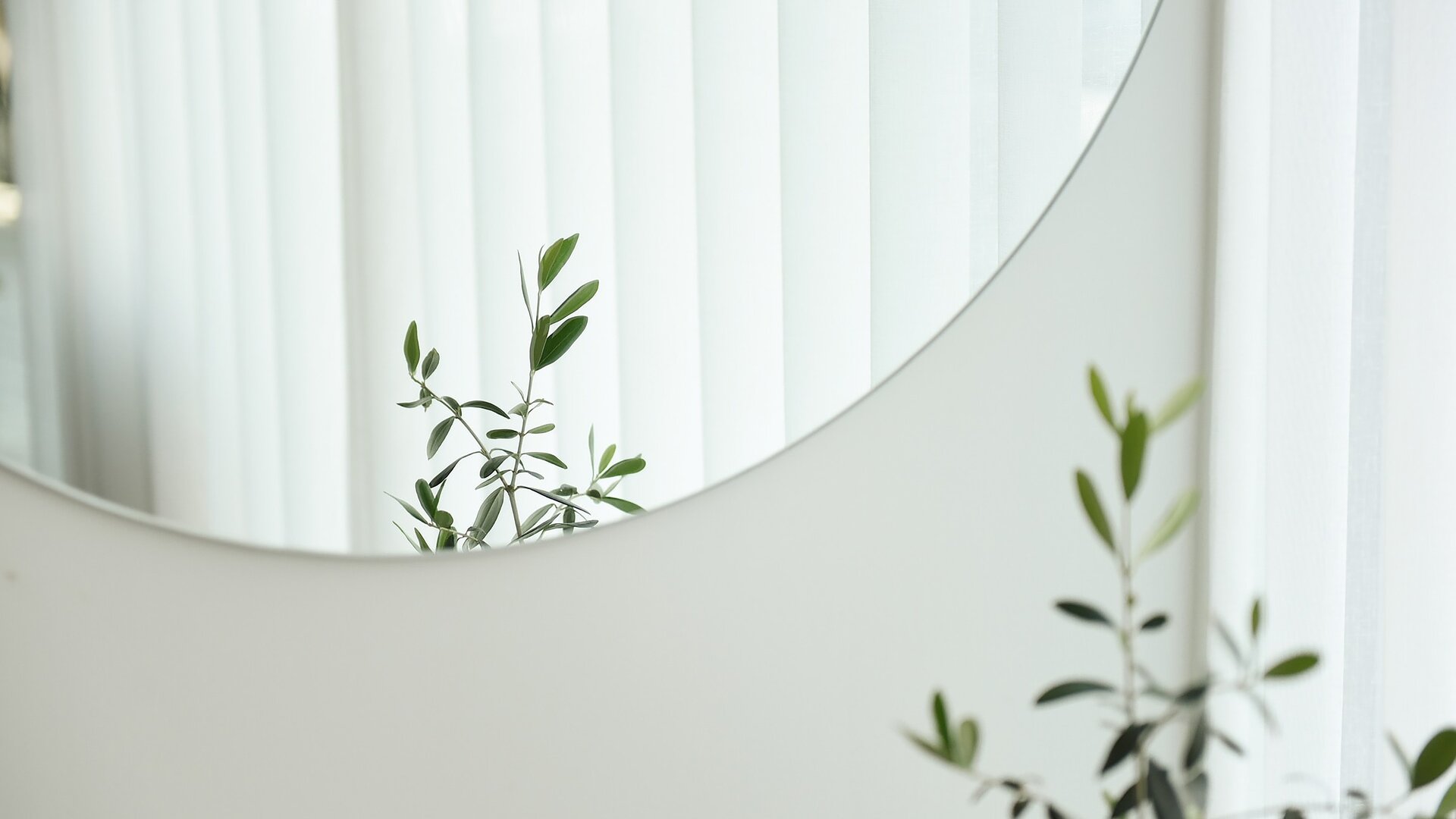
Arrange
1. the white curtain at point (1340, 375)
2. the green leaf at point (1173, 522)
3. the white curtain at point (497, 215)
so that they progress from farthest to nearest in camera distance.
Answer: the white curtain at point (497, 215) → the white curtain at point (1340, 375) → the green leaf at point (1173, 522)

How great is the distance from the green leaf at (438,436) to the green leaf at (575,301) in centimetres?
10

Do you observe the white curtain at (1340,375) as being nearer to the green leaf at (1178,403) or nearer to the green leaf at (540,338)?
the green leaf at (1178,403)

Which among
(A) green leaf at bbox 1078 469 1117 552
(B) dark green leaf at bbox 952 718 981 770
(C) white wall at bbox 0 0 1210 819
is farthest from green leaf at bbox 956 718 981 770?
(C) white wall at bbox 0 0 1210 819

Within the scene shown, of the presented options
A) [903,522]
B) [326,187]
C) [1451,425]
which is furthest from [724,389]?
[1451,425]

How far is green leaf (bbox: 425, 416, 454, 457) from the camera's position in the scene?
71 centimetres

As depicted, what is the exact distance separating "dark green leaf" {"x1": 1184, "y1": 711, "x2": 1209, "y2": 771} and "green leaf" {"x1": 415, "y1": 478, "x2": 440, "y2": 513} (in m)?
0.49

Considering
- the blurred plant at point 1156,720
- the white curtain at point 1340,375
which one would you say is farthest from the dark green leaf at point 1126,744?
the white curtain at point 1340,375

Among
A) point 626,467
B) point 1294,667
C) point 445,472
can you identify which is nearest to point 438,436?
point 445,472

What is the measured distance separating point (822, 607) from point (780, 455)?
12 cm

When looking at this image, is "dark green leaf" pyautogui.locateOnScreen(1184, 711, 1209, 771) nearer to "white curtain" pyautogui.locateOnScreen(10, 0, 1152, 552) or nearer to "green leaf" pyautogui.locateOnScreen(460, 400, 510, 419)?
"white curtain" pyautogui.locateOnScreen(10, 0, 1152, 552)

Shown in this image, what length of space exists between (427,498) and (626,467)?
140 millimetres

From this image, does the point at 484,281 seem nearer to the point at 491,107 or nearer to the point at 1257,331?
the point at 491,107

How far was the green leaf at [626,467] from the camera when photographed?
2.38 feet

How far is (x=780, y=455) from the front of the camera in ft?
2.45
